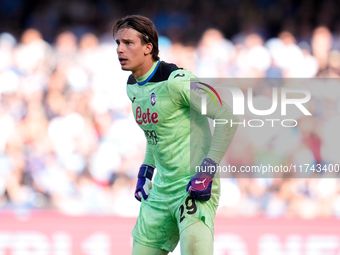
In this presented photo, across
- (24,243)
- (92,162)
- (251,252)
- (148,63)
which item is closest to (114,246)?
(24,243)

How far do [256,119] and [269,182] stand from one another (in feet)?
2.99

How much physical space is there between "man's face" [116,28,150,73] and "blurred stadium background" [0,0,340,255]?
285cm

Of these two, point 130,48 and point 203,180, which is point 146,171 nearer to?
point 203,180

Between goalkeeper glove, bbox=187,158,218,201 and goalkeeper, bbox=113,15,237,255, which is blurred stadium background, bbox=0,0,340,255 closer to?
goalkeeper, bbox=113,15,237,255

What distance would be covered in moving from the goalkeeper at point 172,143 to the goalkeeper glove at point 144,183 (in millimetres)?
110

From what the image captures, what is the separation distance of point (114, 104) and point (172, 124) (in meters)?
3.96

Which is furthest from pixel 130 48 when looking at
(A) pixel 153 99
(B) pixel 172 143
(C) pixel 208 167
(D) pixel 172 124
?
(C) pixel 208 167

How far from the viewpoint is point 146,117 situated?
2.84 m

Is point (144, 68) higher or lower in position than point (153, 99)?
higher

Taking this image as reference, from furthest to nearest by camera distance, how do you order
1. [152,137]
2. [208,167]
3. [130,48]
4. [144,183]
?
[144,183] → [152,137] → [130,48] → [208,167]

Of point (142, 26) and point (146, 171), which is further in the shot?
point (146, 171)

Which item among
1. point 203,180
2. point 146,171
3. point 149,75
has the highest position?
point 149,75

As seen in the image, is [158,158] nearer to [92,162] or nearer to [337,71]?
[92,162]

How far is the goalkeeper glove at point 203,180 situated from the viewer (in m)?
2.61
